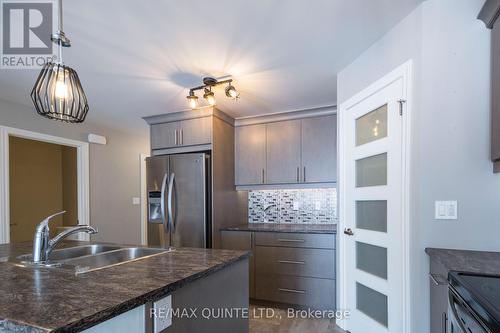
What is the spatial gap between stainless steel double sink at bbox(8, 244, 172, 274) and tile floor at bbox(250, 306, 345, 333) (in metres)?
1.36

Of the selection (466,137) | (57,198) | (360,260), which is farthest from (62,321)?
(57,198)

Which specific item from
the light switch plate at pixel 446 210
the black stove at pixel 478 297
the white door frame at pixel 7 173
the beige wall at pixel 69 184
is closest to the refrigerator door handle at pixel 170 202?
the white door frame at pixel 7 173

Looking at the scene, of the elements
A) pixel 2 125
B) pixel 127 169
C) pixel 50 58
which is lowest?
pixel 127 169

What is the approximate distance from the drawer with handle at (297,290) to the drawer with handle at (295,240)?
346 millimetres

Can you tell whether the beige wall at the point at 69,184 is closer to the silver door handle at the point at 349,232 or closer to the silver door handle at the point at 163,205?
the silver door handle at the point at 163,205

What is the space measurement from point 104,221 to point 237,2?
363cm

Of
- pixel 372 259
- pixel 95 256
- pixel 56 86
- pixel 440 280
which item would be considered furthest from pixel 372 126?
pixel 95 256

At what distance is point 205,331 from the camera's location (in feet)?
4.18

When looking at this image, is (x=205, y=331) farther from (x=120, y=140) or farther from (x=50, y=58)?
(x=120, y=140)

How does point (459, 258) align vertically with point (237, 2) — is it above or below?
below

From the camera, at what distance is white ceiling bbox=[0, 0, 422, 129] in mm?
1525

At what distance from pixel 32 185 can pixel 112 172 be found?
133 centimetres

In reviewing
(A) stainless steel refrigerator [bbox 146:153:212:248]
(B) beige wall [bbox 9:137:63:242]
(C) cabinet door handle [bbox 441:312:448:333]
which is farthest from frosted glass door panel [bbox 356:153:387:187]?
(B) beige wall [bbox 9:137:63:242]

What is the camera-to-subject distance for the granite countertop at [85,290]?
75 centimetres
